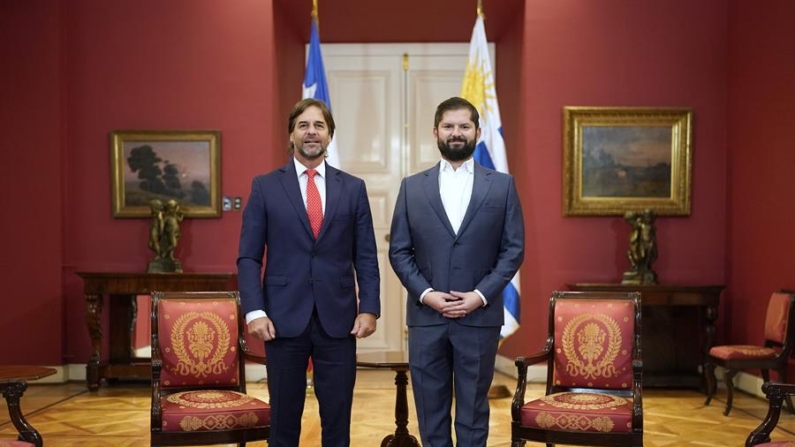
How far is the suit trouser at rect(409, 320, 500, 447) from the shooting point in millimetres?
3074

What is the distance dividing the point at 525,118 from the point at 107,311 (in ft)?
11.5

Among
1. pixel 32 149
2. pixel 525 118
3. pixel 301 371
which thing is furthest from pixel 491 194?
pixel 32 149

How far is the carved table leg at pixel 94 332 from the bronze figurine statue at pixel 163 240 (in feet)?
1.39

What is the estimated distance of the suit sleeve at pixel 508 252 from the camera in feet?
10.2

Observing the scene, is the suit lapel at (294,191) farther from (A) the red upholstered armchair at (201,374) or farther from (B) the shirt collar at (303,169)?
(A) the red upholstered armchair at (201,374)

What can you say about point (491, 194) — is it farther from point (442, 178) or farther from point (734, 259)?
point (734, 259)

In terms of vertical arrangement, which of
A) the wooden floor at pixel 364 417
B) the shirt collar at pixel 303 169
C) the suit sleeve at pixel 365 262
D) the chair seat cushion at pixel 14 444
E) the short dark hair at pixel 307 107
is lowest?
the wooden floor at pixel 364 417

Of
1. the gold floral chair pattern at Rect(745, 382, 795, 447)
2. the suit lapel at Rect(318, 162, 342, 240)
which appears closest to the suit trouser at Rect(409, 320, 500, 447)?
the suit lapel at Rect(318, 162, 342, 240)

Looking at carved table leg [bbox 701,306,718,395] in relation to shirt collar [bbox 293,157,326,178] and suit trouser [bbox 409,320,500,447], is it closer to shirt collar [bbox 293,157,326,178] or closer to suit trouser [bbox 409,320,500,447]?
suit trouser [bbox 409,320,500,447]

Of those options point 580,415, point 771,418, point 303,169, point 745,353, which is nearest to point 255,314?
point 303,169

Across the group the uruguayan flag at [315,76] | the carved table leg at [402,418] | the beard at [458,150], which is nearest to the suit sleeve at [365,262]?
the beard at [458,150]

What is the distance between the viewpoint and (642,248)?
20.8 feet

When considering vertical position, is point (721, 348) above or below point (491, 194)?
below

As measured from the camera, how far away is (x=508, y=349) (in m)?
7.34
